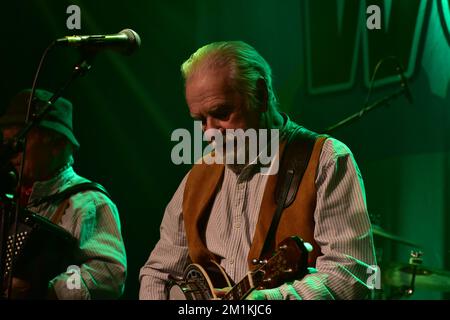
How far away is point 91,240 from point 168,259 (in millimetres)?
697

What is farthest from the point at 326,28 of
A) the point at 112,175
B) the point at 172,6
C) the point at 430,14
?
the point at 112,175

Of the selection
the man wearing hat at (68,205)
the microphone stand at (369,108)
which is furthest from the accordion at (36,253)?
the microphone stand at (369,108)

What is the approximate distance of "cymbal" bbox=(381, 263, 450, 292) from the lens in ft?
13.2

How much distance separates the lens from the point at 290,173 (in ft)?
8.23

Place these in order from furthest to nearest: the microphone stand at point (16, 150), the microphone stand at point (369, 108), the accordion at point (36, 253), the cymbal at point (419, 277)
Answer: the microphone stand at point (369, 108), the cymbal at point (419, 277), the accordion at point (36, 253), the microphone stand at point (16, 150)

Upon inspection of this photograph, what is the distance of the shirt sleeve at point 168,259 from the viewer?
282 cm

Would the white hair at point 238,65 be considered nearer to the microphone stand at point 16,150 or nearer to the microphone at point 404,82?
the microphone stand at point 16,150

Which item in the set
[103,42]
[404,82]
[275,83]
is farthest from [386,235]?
[103,42]

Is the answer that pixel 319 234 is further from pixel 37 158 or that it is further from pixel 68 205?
pixel 37 158

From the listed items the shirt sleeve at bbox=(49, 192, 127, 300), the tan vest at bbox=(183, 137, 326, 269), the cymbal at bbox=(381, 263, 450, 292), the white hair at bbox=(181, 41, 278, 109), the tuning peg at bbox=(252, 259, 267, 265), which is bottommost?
the cymbal at bbox=(381, 263, 450, 292)

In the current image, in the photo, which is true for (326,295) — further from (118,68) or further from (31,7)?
(31,7)

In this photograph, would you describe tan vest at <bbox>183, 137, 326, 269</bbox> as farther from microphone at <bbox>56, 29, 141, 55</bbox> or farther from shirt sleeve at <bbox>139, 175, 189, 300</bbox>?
microphone at <bbox>56, 29, 141, 55</bbox>

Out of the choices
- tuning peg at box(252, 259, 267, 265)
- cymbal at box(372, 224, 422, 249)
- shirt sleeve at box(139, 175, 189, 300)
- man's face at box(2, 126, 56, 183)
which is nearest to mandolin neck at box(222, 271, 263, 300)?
tuning peg at box(252, 259, 267, 265)

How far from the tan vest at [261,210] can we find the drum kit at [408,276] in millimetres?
1684
